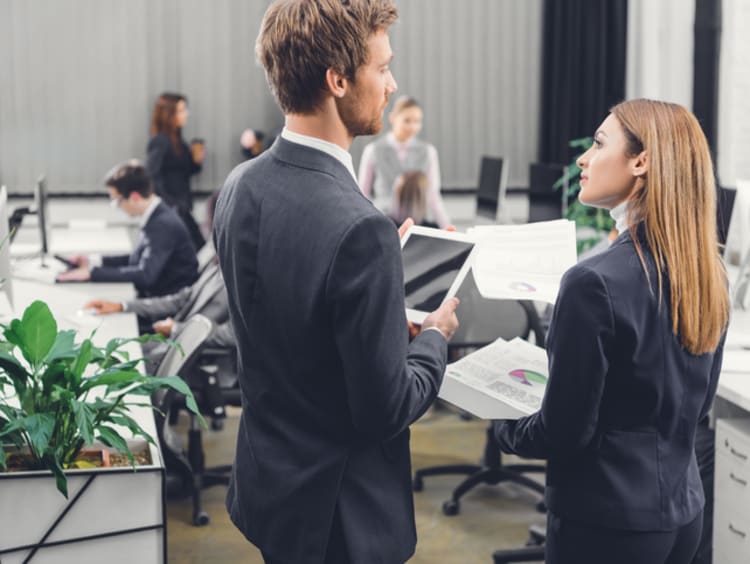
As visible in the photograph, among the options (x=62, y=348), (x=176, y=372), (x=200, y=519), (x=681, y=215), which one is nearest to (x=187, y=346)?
(x=176, y=372)

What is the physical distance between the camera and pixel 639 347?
1.59 metres

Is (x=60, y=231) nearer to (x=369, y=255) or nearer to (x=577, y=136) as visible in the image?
(x=577, y=136)

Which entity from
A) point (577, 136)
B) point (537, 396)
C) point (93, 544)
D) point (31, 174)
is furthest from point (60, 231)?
point (537, 396)

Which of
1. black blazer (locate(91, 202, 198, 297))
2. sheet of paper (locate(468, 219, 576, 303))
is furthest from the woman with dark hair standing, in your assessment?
sheet of paper (locate(468, 219, 576, 303))

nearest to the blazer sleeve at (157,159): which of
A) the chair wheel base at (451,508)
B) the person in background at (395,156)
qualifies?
the person in background at (395,156)

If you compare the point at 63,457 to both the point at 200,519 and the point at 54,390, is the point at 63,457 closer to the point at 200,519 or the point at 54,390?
the point at 54,390

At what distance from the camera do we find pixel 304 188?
1.43 m

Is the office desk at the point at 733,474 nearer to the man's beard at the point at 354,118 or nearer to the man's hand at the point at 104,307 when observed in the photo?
the man's beard at the point at 354,118

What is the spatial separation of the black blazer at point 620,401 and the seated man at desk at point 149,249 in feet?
9.92

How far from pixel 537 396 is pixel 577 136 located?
21.3 ft

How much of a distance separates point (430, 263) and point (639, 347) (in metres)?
0.43

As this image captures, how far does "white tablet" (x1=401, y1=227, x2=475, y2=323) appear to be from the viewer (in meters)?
1.78

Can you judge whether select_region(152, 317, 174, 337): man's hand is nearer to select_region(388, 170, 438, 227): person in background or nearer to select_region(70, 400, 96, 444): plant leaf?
select_region(388, 170, 438, 227): person in background

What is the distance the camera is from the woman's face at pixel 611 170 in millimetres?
1662
